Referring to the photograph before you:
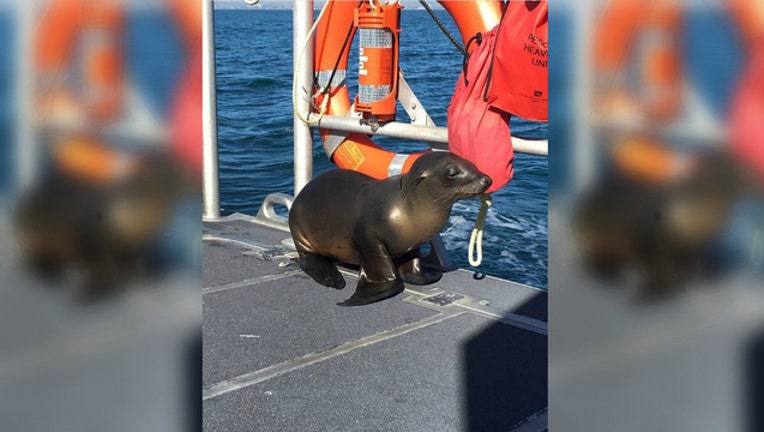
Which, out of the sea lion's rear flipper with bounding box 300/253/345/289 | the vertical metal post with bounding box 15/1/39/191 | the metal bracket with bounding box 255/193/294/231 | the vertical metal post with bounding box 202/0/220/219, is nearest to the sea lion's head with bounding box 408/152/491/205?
the sea lion's rear flipper with bounding box 300/253/345/289

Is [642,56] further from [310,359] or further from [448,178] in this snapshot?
[448,178]

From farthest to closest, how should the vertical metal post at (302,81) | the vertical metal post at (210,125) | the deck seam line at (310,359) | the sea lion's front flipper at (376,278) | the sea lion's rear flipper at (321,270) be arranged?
the vertical metal post at (210,125)
the vertical metal post at (302,81)
the sea lion's rear flipper at (321,270)
the sea lion's front flipper at (376,278)
the deck seam line at (310,359)

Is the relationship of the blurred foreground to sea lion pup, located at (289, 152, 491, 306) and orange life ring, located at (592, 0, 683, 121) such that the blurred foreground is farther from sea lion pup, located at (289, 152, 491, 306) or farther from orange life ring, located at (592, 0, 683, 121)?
sea lion pup, located at (289, 152, 491, 306)

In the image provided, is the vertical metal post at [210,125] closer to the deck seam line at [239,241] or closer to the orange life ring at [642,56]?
the deck seam line at [239,241]

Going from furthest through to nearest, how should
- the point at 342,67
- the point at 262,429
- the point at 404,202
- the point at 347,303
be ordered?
the point at 342,67
the point at 404,202
the point at 347,303
the point at 262,429

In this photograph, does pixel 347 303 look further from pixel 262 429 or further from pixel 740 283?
pixel 740 283

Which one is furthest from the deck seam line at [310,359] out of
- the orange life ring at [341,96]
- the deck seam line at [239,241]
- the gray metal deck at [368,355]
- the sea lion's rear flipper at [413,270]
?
the deck seam line at [239,241]

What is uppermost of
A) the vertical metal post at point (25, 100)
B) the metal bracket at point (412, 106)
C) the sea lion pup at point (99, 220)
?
the vertical metal post at point (25, 100)

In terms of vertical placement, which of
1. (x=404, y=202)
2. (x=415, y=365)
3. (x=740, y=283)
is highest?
(x=740, y=283)

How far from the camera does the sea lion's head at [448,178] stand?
3896 millimetres

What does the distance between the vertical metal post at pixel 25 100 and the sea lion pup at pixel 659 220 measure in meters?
0.41

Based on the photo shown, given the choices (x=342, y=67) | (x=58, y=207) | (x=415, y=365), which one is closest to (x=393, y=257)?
(x=415, y=365)

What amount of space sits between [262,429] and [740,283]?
208 centimetres

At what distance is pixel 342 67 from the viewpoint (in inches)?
202
